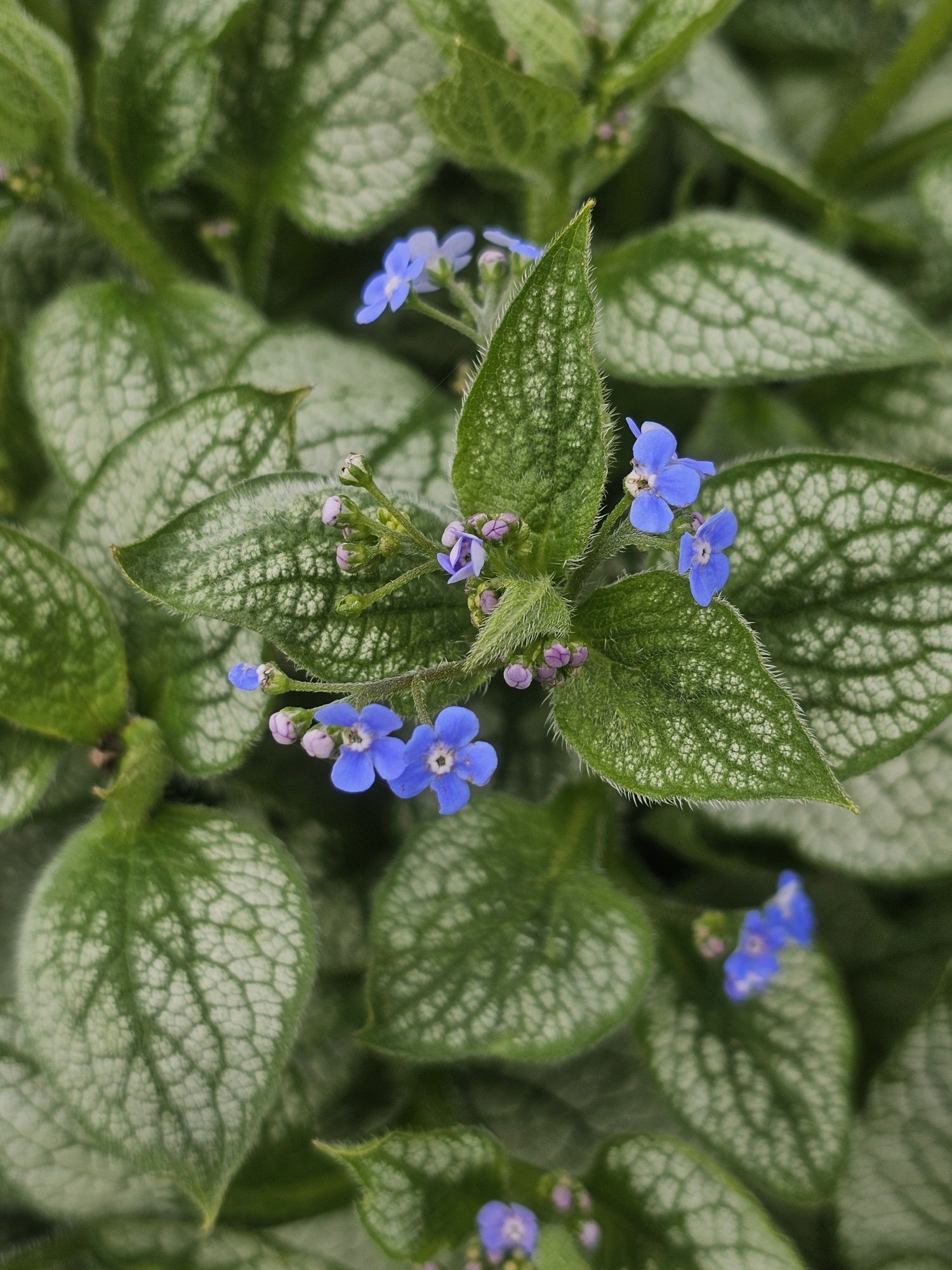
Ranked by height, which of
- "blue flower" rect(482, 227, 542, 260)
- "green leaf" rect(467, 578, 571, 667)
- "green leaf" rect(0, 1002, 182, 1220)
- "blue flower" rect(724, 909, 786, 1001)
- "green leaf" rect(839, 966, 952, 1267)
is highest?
"blue flower" rect(482, 227, 542, 260)

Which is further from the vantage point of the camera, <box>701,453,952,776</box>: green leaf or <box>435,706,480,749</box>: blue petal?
<box>701,453,952,776</box>: green leaf

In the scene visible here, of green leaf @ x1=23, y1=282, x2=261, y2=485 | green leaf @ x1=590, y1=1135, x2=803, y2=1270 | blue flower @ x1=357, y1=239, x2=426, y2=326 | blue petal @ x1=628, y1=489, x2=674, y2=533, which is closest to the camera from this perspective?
blue petal @ x1=628, y1=489, x2=674, y2=533

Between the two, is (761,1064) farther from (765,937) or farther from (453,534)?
(453,534)

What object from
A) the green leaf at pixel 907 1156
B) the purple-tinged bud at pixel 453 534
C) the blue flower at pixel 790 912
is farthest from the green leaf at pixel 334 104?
the green leaf at pixel 907 1156

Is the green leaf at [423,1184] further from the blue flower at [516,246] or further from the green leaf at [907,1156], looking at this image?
the blue flower at [516,246]

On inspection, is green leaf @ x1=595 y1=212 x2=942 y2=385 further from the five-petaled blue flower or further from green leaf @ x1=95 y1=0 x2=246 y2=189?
the five-petaled blue flower

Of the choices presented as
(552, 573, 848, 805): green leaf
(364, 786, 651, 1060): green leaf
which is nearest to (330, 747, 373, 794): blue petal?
(552, 573, 848, 805): green leaf

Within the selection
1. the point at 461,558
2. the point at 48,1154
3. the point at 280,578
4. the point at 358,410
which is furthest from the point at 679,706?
the point at 48,1154
